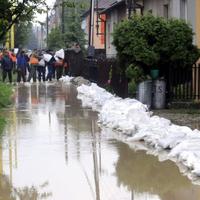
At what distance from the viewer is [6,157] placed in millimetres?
9523

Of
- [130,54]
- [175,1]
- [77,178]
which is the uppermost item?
[175,1]

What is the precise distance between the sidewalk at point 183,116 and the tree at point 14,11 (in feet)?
13.9

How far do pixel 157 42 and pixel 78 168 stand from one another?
25.0 feet

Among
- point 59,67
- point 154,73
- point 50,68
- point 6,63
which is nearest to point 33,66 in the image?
point 50,68

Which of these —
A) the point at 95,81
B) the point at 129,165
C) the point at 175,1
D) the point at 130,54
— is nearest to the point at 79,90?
the point at 95,81

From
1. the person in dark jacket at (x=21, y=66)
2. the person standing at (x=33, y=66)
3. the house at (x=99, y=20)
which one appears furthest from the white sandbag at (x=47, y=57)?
the house at (x=99, y=20)

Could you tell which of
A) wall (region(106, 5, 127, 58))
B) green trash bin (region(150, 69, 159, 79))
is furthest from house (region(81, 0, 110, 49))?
green trash bin (region(150, 69, 159, 79))

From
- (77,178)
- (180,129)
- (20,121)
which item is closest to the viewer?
(77,178)

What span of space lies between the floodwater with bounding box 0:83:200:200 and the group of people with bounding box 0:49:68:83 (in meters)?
19.1

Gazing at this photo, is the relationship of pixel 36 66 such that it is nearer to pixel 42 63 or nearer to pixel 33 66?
pixel 33 66

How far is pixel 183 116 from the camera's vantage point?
46.9ft

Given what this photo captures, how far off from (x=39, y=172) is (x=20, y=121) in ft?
18.1

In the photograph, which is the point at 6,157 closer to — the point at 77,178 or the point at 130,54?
the point at 77,178

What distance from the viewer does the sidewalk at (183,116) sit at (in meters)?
12.9
